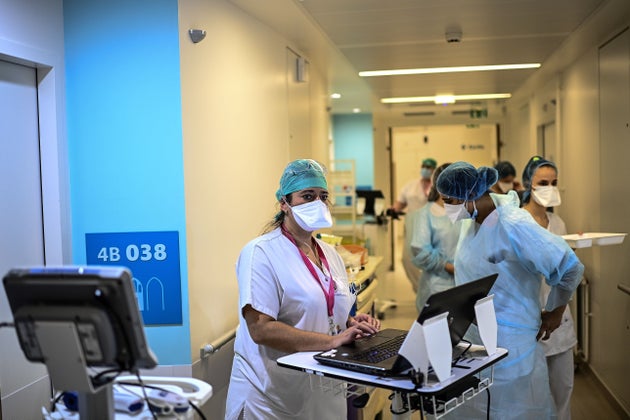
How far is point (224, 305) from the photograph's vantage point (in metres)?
3.13

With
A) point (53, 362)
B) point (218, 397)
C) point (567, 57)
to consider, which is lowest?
point (218, 397)

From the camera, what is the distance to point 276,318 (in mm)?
2158

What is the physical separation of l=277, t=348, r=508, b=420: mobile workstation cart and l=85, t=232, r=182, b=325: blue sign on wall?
35.5 inches

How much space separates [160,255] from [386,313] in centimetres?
483

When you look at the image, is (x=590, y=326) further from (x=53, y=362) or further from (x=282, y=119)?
(x=53, y=362)

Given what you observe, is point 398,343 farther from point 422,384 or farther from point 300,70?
point 300,70

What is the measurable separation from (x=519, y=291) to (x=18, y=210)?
6.62 feet

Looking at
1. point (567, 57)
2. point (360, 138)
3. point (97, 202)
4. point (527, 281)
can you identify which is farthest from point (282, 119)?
point (360, 138)

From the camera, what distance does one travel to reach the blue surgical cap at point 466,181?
2.59 metres

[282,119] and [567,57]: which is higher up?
[567,57]

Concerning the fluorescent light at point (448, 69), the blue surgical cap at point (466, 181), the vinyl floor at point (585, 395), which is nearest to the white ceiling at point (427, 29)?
the fluorescent light at point (448, 69)

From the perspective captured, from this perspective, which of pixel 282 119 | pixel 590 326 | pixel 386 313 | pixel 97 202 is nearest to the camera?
pixel 97 202

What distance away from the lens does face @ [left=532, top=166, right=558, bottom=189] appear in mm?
3643

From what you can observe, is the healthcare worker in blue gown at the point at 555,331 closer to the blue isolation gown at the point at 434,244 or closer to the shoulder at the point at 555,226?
the shoulder at the point at 555,226
